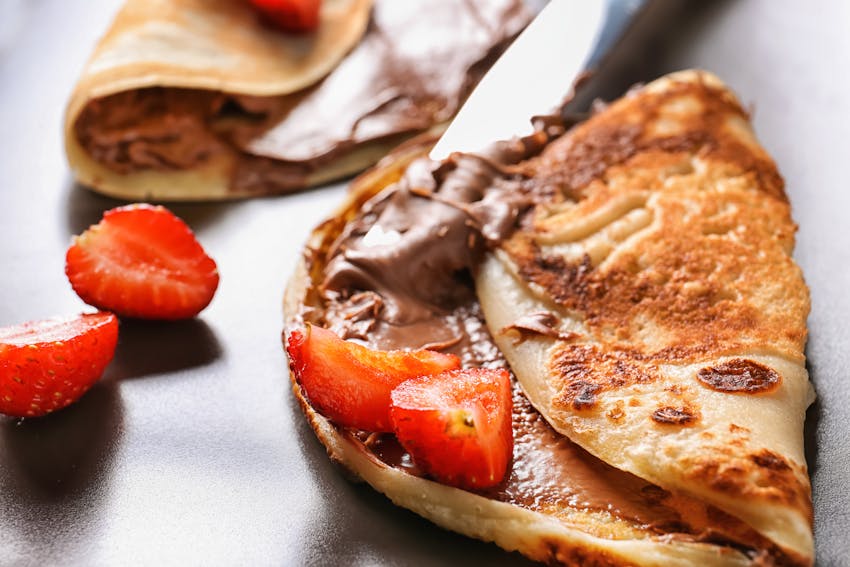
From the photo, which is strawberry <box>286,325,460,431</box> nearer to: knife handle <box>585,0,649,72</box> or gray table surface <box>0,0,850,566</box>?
gray table surface <box>0,0,850,566</box>

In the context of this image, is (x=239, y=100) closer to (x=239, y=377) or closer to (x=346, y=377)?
(x=239, y=377)

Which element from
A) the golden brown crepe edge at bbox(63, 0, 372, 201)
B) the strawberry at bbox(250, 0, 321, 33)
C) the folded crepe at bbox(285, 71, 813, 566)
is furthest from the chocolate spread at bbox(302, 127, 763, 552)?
the strawberry at bbox(250, 0, 321, 33)

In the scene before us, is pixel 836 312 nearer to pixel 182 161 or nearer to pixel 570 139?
pixel 570 139

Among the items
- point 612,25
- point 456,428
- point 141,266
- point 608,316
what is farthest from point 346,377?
point 612,25

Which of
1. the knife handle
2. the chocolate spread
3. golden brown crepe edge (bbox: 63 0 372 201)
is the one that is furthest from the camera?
the knife handle

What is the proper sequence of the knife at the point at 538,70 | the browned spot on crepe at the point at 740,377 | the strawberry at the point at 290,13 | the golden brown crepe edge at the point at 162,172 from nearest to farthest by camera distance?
the browned spot on crepe at the point at 740,377 → the knife at the point at 538,70 → the golden brown crepe edge at the point at 162,172 → the strawberry at the point at 290,13

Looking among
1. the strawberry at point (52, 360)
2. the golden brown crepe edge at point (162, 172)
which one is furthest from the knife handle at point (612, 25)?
the strawberry at point (52, 360)

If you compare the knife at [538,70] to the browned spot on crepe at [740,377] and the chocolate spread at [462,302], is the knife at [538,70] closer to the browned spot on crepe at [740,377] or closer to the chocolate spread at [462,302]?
the chocolate spread at [462,302]
